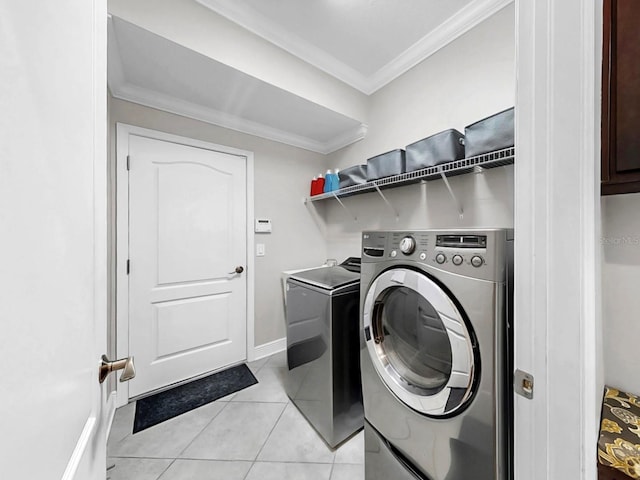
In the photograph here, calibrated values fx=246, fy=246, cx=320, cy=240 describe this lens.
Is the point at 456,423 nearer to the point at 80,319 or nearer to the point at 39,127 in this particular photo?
the point at 80,319

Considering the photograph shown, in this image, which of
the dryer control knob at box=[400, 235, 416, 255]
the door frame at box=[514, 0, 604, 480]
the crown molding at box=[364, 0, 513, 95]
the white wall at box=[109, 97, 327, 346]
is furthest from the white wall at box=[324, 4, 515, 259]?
the door frame at box=[514, 0, 604, 480]

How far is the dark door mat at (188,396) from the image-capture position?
5.73ft

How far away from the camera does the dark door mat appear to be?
68.8 inches

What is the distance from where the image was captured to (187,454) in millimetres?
1446

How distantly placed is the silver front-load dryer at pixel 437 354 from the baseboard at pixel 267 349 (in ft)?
5.03

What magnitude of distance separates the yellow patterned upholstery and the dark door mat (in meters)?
2.11

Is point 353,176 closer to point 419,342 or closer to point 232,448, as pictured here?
point 419,342

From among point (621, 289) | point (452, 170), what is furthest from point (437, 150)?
point (621, 289)

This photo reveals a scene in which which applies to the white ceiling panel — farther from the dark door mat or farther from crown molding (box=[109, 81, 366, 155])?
the dark door mat

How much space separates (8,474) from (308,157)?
2.90m

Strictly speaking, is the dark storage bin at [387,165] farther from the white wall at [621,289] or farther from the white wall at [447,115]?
the white wall at [621,289]

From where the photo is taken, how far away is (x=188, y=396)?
1974 mm

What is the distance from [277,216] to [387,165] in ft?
4.20

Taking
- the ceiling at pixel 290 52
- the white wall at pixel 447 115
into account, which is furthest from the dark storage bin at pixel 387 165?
the ceiling at pixel 290 52
